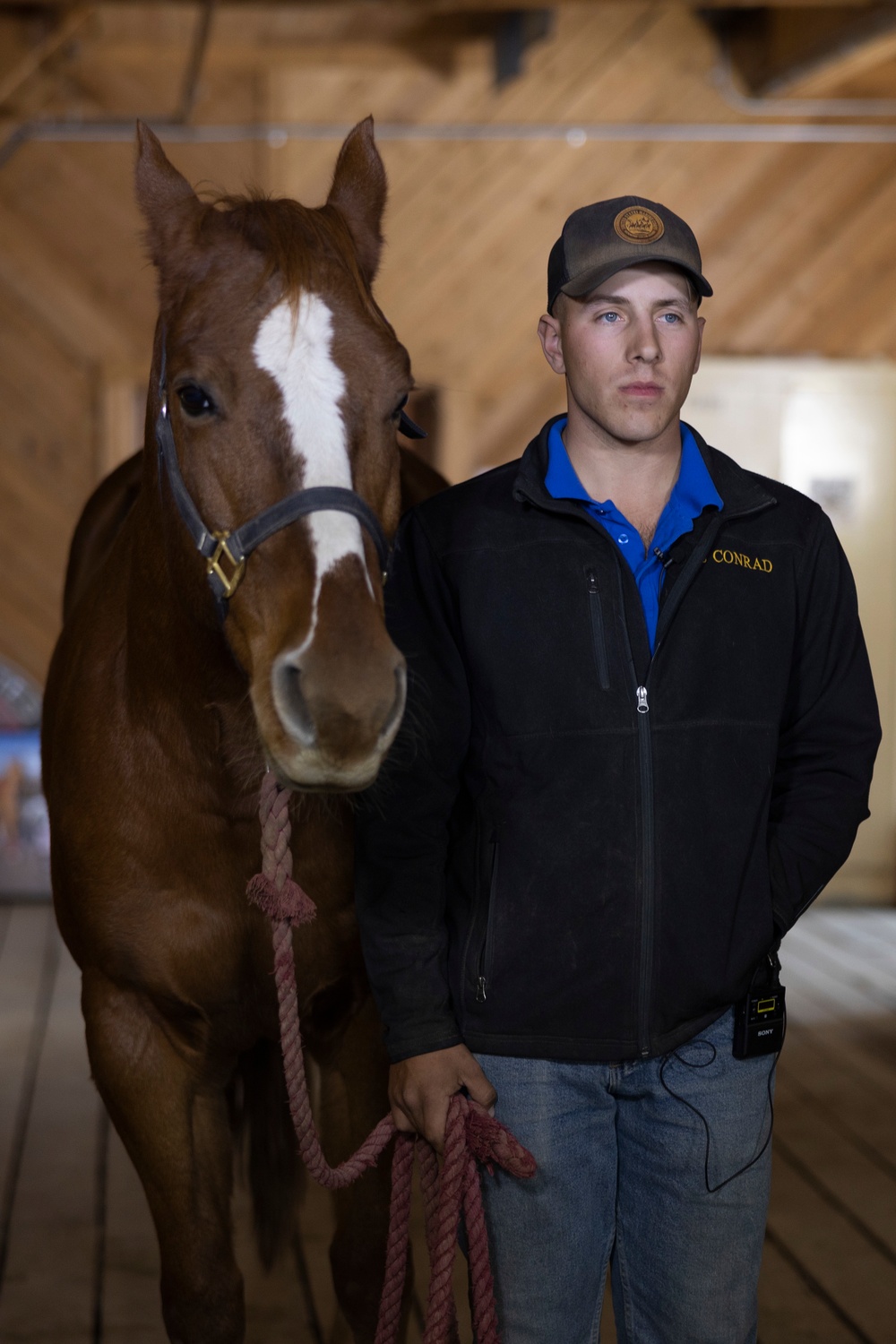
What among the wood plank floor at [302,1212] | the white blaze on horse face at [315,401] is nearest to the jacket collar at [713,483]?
the white blaze on horse face at [315,401]

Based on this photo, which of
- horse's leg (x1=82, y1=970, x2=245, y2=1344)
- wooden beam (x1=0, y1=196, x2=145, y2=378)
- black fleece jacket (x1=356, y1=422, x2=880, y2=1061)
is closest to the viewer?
black fleece jacket (x1=356, y1=422, x2=880, y2=1061)

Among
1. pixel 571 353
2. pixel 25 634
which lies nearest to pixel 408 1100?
pixel 571 353

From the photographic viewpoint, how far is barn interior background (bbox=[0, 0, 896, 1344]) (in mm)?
5484

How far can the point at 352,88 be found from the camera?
218 inches

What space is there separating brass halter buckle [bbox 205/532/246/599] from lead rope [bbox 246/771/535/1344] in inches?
10.1

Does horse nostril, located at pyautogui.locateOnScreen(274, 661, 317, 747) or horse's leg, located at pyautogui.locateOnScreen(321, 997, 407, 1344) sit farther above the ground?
horse nostril, located at pyautogui.locateOnScreen(274, 661, 317, 747)

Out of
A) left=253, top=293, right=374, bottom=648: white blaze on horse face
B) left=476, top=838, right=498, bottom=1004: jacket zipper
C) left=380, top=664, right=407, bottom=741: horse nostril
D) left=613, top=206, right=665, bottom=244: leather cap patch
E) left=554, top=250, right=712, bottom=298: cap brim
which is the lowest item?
left=476, top=838, right=498, bottom=1004: jacket zipper

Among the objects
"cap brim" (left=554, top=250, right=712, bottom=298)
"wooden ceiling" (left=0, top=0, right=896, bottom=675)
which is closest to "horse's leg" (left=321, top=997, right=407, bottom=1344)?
"cap brim" (left=554, top=250, right=712, bottom=298)

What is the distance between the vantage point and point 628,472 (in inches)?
58.4

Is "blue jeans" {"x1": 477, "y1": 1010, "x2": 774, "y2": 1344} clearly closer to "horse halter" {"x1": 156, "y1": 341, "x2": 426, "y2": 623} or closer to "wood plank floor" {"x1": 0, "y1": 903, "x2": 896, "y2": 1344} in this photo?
"horse halter" {"x1": 156, "y1": 341, "x2": 426, "y2": 623}

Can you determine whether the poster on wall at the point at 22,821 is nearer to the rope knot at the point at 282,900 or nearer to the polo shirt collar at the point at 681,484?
the rope knot at the point at 282,900

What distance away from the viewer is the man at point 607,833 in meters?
1.39

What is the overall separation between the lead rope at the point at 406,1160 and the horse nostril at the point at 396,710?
34cm

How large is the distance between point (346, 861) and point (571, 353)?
688 mm
